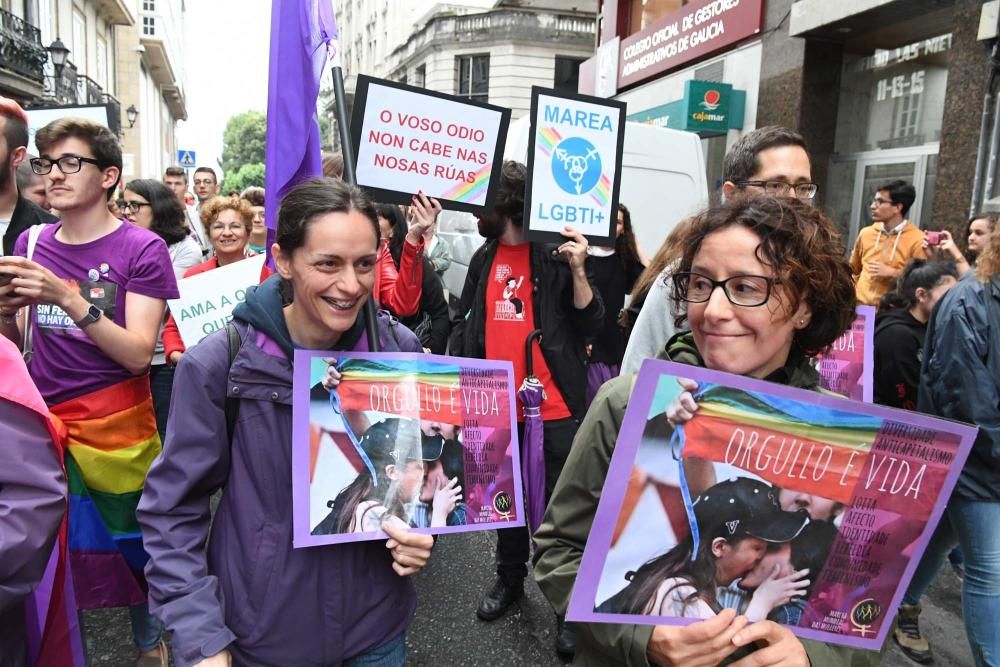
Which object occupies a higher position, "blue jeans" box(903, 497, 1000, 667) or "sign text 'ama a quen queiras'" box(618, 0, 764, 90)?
"sign text 'ama a quen queiras'" box(618, 0, 764, 90)

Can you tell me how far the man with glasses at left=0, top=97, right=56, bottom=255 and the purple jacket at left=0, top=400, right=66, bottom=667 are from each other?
181 cm

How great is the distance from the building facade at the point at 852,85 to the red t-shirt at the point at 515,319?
599 centimetres

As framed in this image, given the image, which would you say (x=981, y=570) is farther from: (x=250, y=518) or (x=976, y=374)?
(x=250, y=518)

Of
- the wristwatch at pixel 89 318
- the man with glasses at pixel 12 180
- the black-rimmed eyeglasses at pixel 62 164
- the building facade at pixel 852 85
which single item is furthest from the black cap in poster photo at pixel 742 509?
the building facade at pixel 852 85

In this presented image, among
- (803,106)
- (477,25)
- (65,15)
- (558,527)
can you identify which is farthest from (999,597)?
(477,25)

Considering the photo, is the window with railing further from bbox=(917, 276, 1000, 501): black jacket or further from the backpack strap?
the backpack strap

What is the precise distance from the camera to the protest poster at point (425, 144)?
2885 millimetres

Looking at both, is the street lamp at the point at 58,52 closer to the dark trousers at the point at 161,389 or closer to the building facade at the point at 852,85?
the building facade at the point at 852,85

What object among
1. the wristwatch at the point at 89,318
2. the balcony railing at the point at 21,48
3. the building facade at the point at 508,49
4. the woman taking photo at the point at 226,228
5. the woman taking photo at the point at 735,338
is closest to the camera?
the woman taking photo at the point at 735,338

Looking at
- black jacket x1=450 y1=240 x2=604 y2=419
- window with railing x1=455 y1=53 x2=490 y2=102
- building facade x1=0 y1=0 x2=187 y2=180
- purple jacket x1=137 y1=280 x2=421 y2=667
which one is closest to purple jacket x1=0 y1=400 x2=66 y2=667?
purple jacket x1=137 y1=280 x2=421 y2=667

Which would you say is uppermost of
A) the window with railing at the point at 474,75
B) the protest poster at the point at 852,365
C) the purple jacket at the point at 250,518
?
the window with railing at the point at 474,75

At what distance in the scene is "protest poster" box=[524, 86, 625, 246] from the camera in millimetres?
3072

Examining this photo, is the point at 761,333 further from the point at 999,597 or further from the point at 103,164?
the point at 103,164

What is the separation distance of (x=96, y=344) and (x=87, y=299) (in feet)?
0.63
